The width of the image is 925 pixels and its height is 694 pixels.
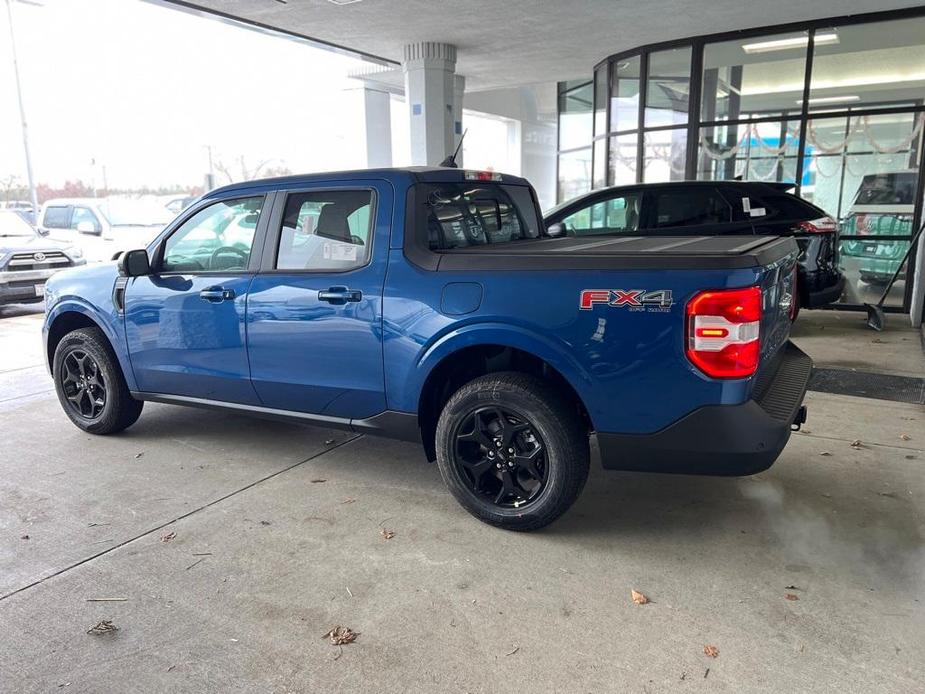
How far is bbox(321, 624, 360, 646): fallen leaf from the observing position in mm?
2570

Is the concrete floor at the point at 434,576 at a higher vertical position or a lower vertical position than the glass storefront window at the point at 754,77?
lower

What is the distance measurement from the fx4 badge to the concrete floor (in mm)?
1176

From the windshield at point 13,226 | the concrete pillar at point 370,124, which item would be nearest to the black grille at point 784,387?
the windshield at point 13,226

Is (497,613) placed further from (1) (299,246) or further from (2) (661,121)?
(2) (661,121)

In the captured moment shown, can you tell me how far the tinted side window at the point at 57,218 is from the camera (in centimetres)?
1495

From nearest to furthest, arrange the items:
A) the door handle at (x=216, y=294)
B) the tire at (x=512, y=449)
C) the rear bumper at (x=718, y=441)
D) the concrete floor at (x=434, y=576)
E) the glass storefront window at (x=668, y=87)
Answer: the concrete floor at (x=434, y=576)
the rear bumper at (x=718, y=441)
the tire at (x=512, y=449)
the door handle at (x=216, y=294)
the glass storefront window at (x=668, y=87)

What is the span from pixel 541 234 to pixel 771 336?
6.51ft

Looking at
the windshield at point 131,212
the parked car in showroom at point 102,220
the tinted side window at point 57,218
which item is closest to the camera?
the parked car in showroom at point 102,220

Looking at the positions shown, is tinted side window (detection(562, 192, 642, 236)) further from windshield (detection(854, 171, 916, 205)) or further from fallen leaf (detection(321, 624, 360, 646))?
fallen leaf (detection(321, 624, 360, 646))

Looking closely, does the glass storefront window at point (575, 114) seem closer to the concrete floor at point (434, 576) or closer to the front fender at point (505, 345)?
the concrete floor at point (434, 576)

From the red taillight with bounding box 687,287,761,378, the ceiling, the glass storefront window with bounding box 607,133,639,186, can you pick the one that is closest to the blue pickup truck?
the red taillight with bounding box 687,287,761,378

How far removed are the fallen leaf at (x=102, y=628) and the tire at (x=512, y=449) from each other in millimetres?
1579

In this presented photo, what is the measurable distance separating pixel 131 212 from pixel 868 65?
1487cm

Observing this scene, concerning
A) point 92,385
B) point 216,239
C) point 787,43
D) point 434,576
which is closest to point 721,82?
point 787,43
